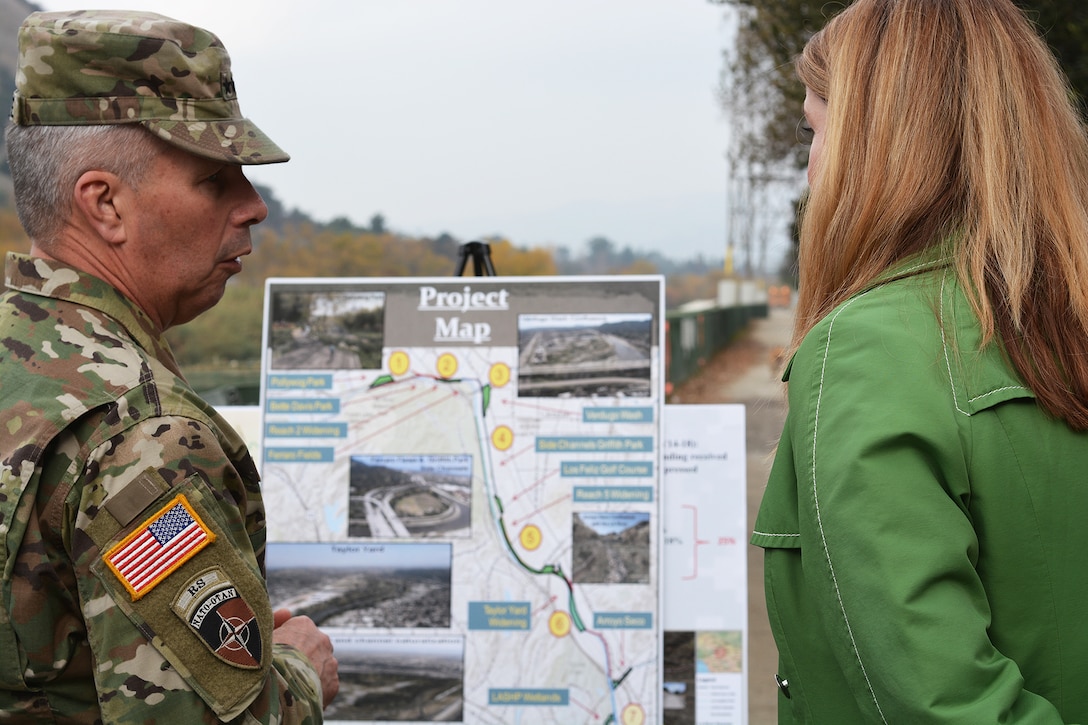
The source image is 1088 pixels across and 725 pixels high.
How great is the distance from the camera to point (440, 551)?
8.38ft

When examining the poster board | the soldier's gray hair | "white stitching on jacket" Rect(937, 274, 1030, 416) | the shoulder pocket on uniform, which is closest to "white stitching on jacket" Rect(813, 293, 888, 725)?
"white stitching on jacket" Rect(937, 274, 1030, 416)

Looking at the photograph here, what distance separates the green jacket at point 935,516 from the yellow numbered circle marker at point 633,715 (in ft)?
4.64

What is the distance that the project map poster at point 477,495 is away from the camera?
8.17ft

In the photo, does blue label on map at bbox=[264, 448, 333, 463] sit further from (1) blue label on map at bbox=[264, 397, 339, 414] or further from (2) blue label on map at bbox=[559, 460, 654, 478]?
(2) blue label on map at bbox=[559, 460, 654, 478]

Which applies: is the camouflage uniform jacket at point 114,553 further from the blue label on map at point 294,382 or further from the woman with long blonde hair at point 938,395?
the blue label on map at point 294,382

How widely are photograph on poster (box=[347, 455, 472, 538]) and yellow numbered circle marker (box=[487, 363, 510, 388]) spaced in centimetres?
21

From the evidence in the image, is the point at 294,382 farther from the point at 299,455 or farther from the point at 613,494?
the point at 613,494

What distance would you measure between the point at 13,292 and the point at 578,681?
1715 millimetres

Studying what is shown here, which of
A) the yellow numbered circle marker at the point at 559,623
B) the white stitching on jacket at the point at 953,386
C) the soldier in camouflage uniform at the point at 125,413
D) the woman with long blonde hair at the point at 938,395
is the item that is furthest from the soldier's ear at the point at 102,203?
the yellow numbered circle marker at the point at 559,623

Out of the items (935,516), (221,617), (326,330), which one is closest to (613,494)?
(326,330)

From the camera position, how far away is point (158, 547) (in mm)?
1113

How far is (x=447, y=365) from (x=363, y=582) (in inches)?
24.6

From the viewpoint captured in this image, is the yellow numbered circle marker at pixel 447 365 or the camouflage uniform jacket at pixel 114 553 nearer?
the camouflage uniform jacket at pixel 114 553

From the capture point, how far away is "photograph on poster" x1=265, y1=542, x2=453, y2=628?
8.32ft
